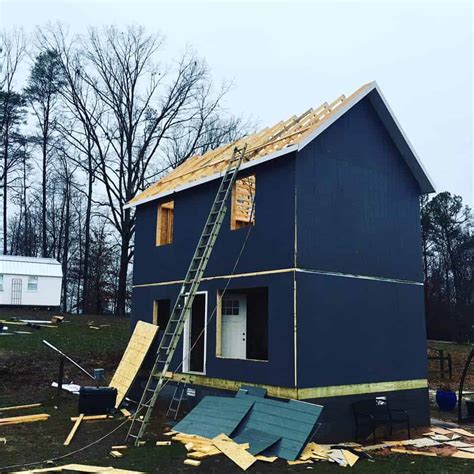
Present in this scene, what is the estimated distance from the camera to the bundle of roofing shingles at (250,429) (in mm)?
8312

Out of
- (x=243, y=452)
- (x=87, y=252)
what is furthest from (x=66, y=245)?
(x=243, y=452)

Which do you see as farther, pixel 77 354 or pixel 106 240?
pixel 106 240

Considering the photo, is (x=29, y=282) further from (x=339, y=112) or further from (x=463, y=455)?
(x=463, y=455)

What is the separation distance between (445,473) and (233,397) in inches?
170

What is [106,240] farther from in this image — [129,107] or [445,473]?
[445,473]

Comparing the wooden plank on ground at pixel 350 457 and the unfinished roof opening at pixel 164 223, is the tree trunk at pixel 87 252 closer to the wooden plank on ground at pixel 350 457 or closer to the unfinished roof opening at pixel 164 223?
the unfinished roof opening at pixel 164 223

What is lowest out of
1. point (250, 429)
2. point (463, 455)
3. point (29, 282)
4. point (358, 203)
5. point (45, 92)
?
point (463, 455)

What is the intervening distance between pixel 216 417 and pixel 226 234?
3.98 metres

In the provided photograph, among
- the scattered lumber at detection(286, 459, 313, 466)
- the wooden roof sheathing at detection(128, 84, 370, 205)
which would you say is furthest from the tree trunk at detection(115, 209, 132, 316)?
the scattered lumber at detection(286, 459, 313, 466)

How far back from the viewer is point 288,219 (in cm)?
992

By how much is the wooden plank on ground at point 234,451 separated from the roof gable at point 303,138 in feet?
18.0

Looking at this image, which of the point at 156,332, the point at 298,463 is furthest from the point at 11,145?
the point at 298,463

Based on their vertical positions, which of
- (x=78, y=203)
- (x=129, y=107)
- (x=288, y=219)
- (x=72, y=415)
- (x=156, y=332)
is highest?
(x=129, y=107)

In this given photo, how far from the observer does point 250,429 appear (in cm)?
913
